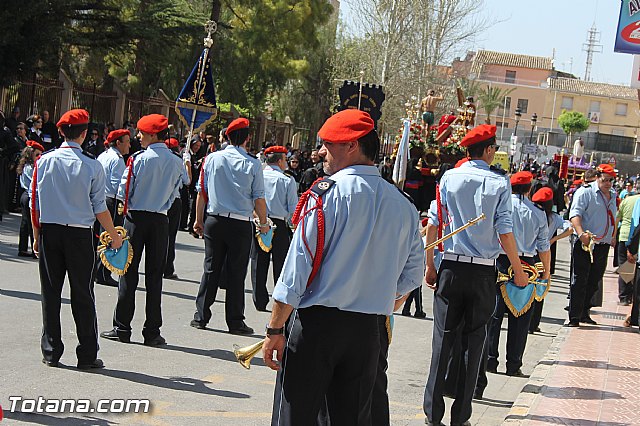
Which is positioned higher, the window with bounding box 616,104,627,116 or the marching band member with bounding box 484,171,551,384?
the window with bounding box 616,104,627,116

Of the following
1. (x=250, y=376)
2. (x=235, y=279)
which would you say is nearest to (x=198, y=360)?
(x=250, y=376)

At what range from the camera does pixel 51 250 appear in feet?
26.6

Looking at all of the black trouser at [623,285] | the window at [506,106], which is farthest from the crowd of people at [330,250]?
the window at [506,106]

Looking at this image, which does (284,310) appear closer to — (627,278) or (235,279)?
(235,279)

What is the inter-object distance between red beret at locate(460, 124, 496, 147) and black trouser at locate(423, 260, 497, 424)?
3.00 feet

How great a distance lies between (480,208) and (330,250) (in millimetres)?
2843

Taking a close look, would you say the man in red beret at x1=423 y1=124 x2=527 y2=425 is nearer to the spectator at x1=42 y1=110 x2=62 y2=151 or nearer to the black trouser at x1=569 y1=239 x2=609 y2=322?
the black trouser at x1=569 y1=239 x2=609 y2=322

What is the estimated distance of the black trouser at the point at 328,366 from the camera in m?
4.93

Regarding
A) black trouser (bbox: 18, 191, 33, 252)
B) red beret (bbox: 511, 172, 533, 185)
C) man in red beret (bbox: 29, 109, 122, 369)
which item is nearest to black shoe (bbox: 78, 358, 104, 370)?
man in red beret (bbox: 29, 109, 122, 369)

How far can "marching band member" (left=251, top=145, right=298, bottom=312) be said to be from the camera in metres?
12.6

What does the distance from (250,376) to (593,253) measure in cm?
681

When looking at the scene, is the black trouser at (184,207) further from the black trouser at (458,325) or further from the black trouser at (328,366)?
the black trouser at (328,366)

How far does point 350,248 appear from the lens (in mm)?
5012

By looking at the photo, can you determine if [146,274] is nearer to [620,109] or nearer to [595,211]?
[595,211]
